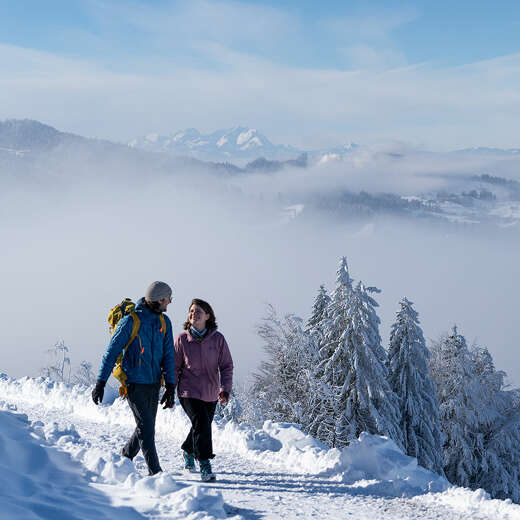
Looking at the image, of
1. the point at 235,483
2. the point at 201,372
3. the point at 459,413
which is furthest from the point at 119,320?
the point at 459,413

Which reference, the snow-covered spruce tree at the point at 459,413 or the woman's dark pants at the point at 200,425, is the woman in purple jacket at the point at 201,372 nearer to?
the woman's dark pants at the point at 200,425

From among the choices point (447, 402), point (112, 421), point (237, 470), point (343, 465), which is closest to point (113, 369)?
point (237, 470)

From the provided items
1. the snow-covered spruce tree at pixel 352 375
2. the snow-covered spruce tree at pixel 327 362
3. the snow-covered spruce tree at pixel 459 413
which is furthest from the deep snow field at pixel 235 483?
the snow-covered spruce tree at pixel 459 413

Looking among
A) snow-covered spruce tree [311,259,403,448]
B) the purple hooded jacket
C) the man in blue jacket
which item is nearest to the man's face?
the man in blue jacket

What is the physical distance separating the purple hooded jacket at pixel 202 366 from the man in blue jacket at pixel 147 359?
1.45 ft

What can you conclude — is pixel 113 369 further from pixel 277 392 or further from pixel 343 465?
pixel 277 392

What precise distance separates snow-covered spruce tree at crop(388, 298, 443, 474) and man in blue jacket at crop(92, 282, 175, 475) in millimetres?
18028

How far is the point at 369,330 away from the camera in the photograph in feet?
71.2

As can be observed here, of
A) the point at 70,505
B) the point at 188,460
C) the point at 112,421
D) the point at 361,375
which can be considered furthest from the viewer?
the point at 361,375

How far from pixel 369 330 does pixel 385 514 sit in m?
16.4

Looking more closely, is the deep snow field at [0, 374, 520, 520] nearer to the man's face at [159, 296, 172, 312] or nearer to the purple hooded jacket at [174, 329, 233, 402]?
the purple hooded jacket at [174, 329, 233, 402]

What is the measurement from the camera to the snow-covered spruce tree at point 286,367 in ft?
69.7

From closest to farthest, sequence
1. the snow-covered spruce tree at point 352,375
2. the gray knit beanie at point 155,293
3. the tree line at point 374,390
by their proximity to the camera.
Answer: the gray knit beanie at point 155,293 → the snow-covered spruce tree at point 352,375 → the tree line at point 374,390

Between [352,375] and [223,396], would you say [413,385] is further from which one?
[223,396]
